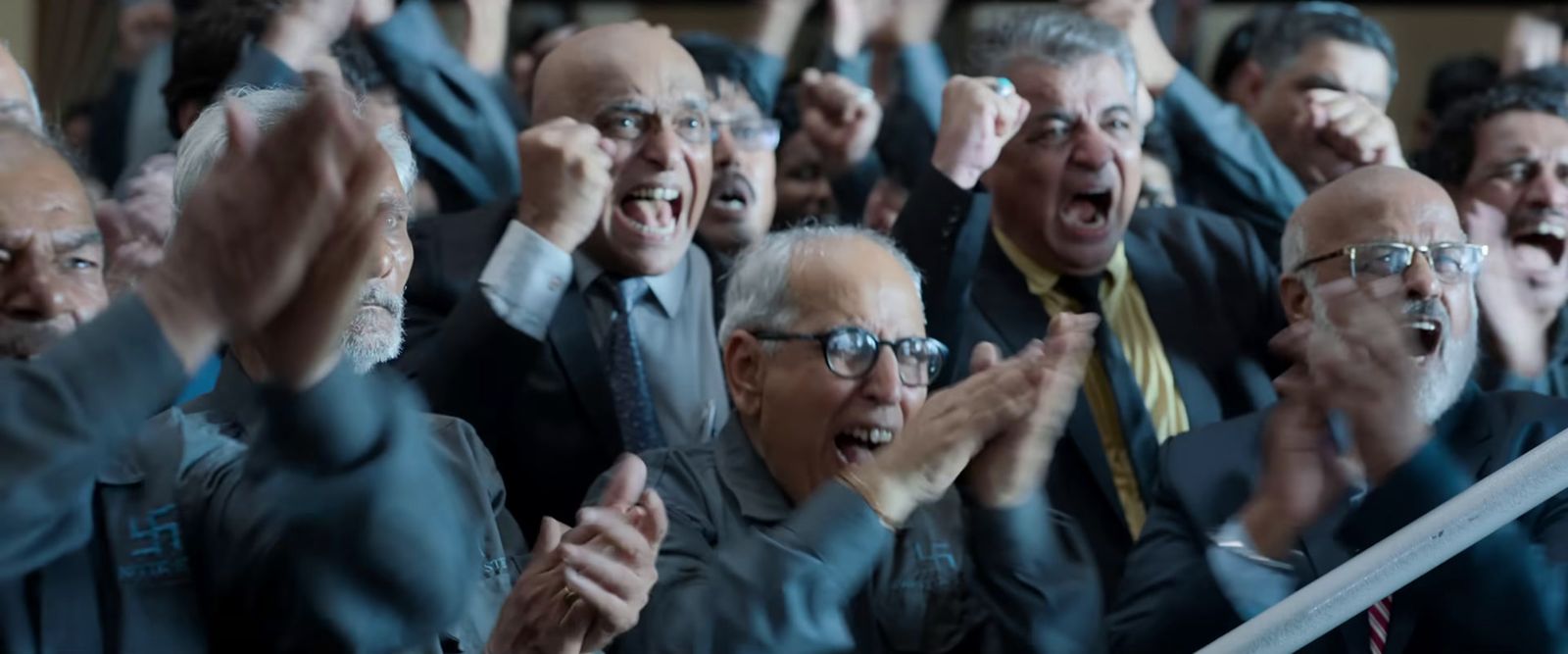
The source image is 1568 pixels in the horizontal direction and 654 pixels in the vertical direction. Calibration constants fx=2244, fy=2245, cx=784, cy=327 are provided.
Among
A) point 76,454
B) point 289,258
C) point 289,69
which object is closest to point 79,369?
point 76,454

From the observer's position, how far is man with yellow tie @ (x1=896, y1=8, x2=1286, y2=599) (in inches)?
111

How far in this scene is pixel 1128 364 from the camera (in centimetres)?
295

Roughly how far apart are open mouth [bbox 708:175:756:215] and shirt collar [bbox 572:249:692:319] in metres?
0.32

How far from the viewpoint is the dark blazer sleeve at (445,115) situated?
135 inches

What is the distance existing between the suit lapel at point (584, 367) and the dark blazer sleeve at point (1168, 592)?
694mm

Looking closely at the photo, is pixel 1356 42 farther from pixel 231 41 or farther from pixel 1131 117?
pixel 231 41

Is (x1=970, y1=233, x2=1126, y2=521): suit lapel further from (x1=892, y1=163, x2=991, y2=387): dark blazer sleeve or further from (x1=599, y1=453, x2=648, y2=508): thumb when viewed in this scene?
(x1=599, y1=453, x2=648, y2=508): thumb

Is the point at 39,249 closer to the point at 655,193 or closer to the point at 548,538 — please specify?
the point at 548,538

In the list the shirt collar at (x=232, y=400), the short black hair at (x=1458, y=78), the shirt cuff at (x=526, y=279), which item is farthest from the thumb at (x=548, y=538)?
the short black hair at (x=1458, y=78)

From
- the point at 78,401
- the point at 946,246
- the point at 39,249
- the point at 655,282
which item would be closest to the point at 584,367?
the point at 655,282

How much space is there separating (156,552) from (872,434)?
984mm

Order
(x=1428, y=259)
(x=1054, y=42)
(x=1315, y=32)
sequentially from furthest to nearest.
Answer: (x=1315, y=32) → (x=1054, y=42) → (x=1428, y=259)

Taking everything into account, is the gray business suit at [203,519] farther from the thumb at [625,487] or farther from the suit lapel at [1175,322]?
the suit lapel at [1175,322]

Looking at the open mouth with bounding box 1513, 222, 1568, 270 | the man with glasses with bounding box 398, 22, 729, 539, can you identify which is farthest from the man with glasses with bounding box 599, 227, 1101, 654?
the open mouth with bounding box 1513, 222, 1568, 270
